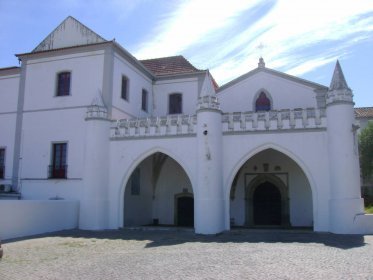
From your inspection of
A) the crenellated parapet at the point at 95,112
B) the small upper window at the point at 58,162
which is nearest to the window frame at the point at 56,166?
the small upper window at the point at 58,162

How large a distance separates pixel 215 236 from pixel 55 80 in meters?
10.9

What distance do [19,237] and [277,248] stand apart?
9093mm

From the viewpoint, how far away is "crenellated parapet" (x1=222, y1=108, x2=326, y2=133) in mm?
16062

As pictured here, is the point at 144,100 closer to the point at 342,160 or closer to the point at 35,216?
the point at 35,216

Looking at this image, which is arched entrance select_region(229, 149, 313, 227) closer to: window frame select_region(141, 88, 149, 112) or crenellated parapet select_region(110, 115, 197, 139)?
crenellated parapet select_region(110, 115, 197, 139)

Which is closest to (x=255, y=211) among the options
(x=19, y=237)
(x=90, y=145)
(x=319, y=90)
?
(x=319, y=90)

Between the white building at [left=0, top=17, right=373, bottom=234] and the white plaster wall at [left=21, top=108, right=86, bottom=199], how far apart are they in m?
0.05

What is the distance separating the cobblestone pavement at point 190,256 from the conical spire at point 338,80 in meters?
5.44

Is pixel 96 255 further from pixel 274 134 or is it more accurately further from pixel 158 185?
pixel 158 185

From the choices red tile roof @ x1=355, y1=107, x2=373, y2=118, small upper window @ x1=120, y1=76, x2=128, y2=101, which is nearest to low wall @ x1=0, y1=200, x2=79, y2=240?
small upper window @ x1=120, y1=76, x2=128, y2=101

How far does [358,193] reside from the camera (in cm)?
1516

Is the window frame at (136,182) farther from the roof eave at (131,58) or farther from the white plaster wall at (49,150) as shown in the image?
the roof eave at (131,58)

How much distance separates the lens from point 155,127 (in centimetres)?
1798

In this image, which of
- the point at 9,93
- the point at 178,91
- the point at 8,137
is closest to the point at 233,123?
the point at 178,91
